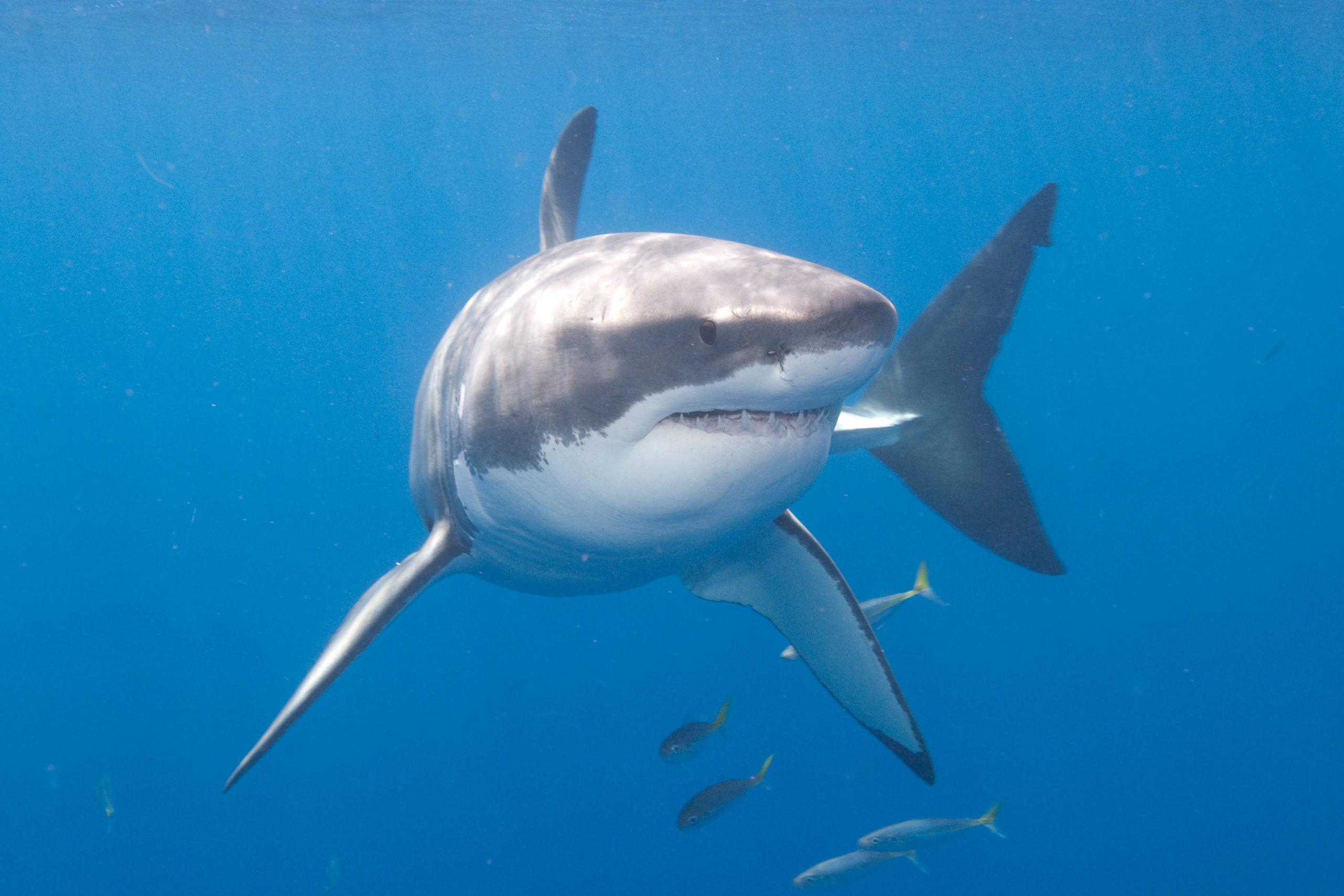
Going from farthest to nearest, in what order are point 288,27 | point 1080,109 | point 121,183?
point 121,183, point 1080,109, point 288,27

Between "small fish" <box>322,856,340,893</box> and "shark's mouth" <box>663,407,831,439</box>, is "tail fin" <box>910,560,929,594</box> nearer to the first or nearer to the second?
"shark's mouth" <box>663,407,831,439</box>

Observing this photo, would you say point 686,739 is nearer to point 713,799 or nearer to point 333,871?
point 713,799

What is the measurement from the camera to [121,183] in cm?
6303

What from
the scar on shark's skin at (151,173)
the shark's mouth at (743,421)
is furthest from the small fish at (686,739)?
the scar on shark's skin at (151,173)

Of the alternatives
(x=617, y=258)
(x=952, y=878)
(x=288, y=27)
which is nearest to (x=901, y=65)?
(x=288, y=27)

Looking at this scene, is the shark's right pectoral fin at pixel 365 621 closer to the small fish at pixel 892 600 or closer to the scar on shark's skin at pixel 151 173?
the small fish at pixel 892 600

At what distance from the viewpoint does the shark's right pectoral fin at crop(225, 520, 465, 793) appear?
2.96m

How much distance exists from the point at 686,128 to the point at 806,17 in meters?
28.6

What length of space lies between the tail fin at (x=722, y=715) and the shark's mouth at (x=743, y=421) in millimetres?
4549

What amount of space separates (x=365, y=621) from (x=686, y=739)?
3723 millimetres

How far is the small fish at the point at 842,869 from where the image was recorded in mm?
6000

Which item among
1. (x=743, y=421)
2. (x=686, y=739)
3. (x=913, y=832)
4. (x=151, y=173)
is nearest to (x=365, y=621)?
(x=743, y=421)

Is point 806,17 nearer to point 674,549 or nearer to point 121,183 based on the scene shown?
point 674,549

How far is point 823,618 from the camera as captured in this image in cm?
A: 405
